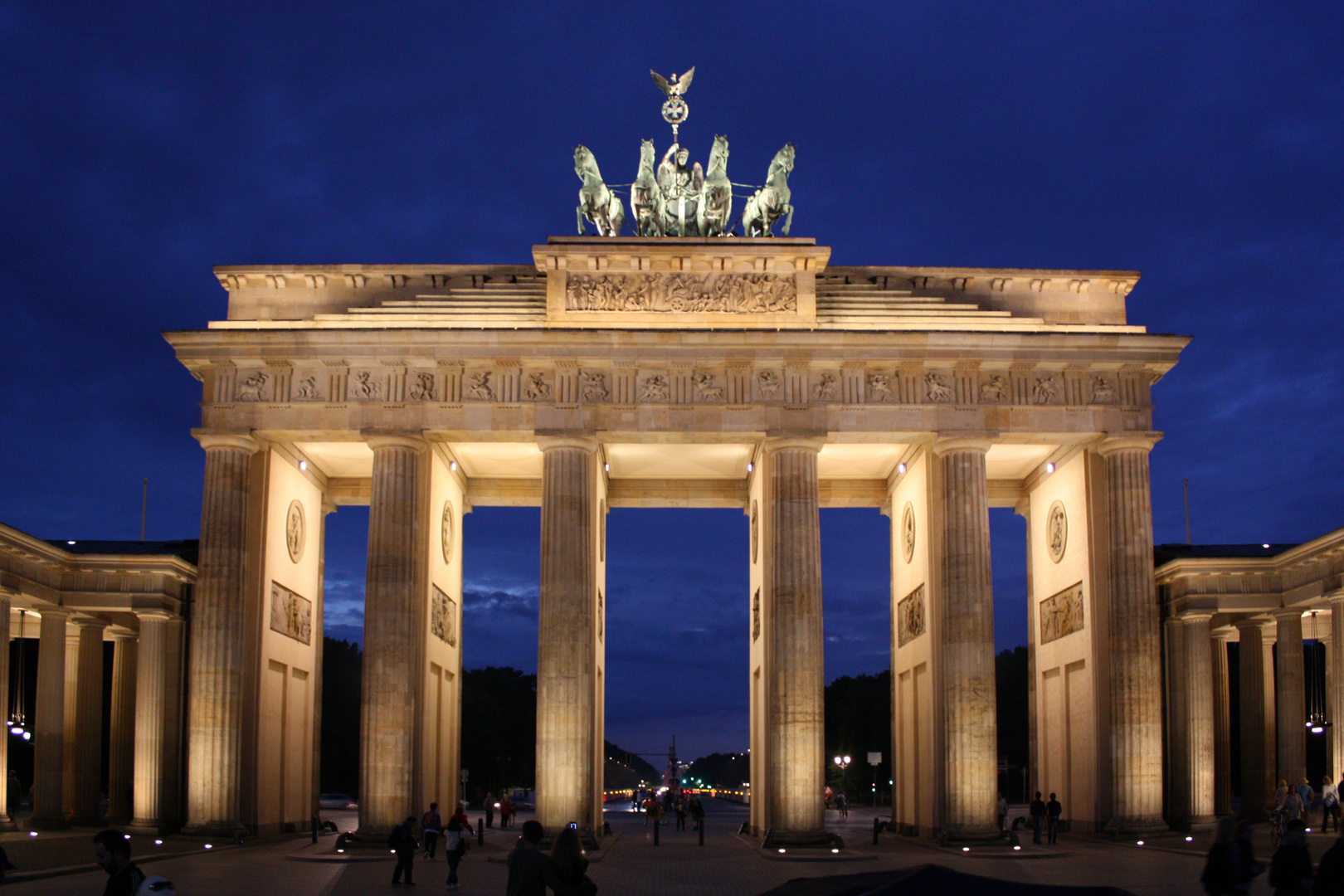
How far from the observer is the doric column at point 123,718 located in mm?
43844

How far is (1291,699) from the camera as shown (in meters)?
40.4

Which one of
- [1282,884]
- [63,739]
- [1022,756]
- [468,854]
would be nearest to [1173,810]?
[468,854]

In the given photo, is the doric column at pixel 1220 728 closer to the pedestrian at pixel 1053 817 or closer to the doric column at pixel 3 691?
the pedestrian at pixel 1053 817

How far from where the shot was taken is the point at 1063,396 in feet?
125

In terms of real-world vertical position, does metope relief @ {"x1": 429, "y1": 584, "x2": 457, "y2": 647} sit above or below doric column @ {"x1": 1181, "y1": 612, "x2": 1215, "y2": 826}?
above

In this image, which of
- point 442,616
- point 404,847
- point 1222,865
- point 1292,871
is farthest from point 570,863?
point 442,616

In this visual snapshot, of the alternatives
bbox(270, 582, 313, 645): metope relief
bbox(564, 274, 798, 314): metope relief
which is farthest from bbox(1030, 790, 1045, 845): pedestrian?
bbox(270, 582, 313, 645): metope relief

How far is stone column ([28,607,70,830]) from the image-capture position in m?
40.0

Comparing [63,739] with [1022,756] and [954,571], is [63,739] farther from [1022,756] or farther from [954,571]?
[1022,756]

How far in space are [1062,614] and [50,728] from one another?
31.7 m

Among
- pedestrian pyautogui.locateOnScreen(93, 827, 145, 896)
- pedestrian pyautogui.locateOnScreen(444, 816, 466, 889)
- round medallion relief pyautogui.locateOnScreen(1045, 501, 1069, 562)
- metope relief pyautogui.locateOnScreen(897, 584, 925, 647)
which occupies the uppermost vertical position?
round medallion relief pyautogui.locateOnScreen(1045, 501, 1069, 562)

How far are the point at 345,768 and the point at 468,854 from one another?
59.0m

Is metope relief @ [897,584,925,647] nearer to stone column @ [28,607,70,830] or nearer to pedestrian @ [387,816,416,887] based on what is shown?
pedestrian @ [387,816,416,887]

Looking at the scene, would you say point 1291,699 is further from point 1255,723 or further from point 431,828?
point 431,828
